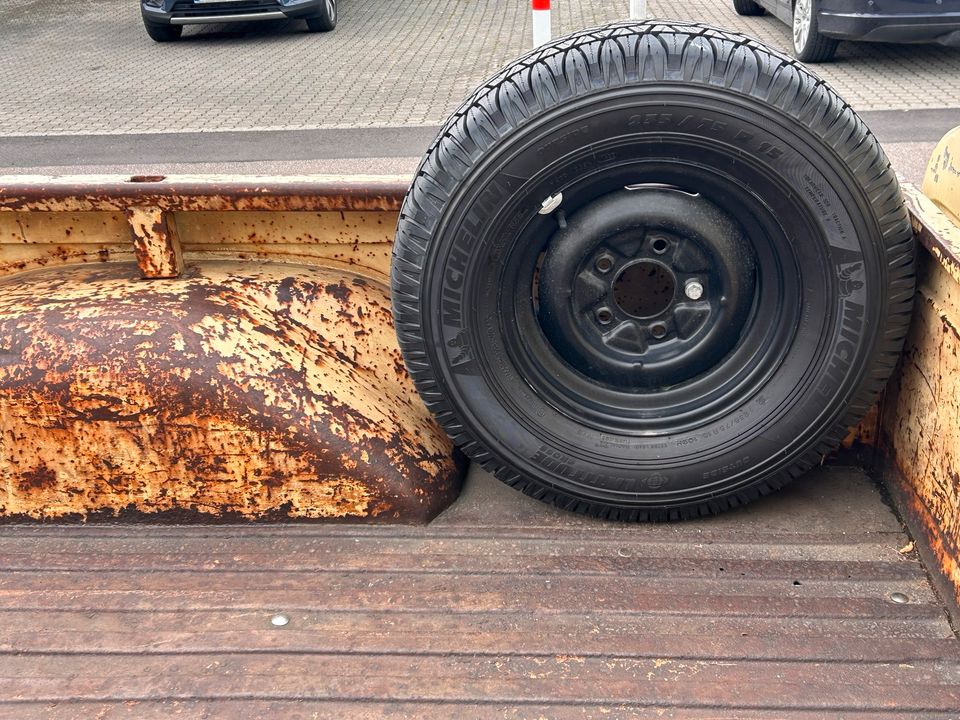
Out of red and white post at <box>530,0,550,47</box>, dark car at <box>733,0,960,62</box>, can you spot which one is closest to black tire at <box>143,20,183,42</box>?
red and white post at <box>530,0,550,47</box>

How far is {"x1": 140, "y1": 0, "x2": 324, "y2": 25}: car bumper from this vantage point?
36.2 ft

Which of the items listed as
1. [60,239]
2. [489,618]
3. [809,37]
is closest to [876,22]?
[809,37]

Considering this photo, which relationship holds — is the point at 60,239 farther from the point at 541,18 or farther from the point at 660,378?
the point at 541,18

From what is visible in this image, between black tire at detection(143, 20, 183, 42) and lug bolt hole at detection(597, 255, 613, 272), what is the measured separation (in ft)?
34.7

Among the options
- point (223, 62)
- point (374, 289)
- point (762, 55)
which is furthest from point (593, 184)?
point (223, 62)

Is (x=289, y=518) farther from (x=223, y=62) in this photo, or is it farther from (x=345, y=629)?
(x=223, y=62)

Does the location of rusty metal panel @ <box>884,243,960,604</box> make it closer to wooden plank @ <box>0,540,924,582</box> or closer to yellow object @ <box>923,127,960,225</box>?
wooden plank @ <box>0,540,924,582</box>

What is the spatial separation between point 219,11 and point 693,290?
10.0m

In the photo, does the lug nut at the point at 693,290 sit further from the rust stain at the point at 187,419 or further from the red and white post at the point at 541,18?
the red and white post at the point at 541,18

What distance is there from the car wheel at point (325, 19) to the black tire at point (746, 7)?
4729 millimetres

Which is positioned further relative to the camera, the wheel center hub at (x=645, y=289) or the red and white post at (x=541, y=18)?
the red and white post at (x=541, y=18)

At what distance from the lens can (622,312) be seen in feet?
7.88

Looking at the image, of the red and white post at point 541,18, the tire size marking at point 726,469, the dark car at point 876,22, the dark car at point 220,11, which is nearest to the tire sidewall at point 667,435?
the tire size marking at point 726,469

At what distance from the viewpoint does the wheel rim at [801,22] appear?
8.34 metres
